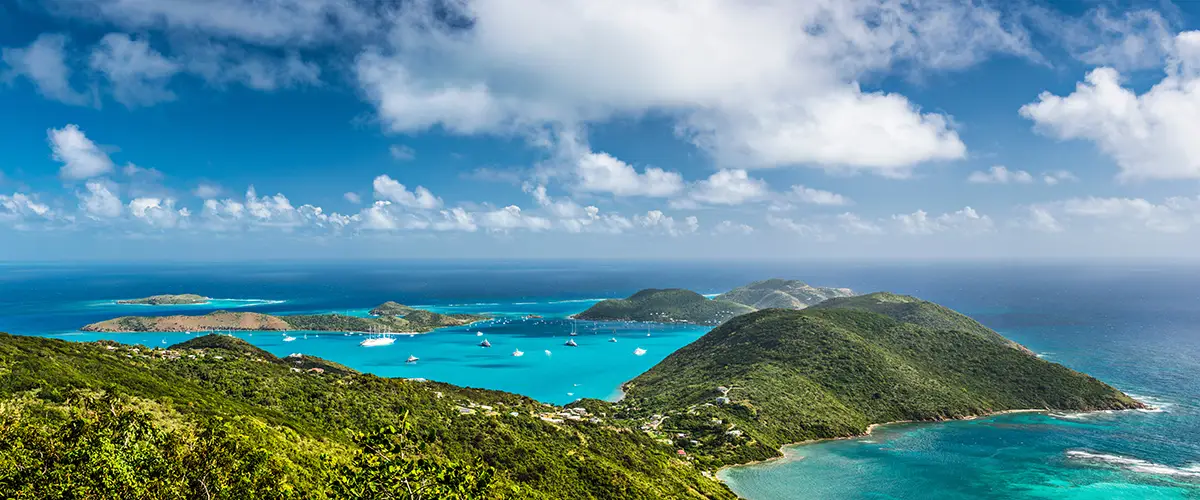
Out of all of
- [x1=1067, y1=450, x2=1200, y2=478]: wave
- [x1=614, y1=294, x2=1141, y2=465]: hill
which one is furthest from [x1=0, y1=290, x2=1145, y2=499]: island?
[x1=1067, y1=450, x2=1200, y2=478]: wave

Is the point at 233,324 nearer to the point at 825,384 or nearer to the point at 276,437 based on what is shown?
the point at 276,437

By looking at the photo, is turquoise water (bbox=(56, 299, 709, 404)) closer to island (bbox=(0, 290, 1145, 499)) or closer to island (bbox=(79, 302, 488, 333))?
island (bbox=(79, 302, 488, 333))

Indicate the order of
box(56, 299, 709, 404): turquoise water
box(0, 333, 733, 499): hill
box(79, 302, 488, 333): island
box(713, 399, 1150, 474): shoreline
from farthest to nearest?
box(79, 302, 488, 333): island < box(56, 299, 709, 404): turquoise water < box(713, 399, 1150, 474): shoreline < box(0, 333, 733, 499): hill

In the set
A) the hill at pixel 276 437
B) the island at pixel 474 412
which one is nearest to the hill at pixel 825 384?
the island at pixel 474 412

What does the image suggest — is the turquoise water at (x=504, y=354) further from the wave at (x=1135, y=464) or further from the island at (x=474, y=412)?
the wave at (x=1135, y=464)

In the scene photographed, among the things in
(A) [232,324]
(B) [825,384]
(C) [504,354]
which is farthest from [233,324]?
(B) [825,384]

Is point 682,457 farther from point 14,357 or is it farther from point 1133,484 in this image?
point 14,357
